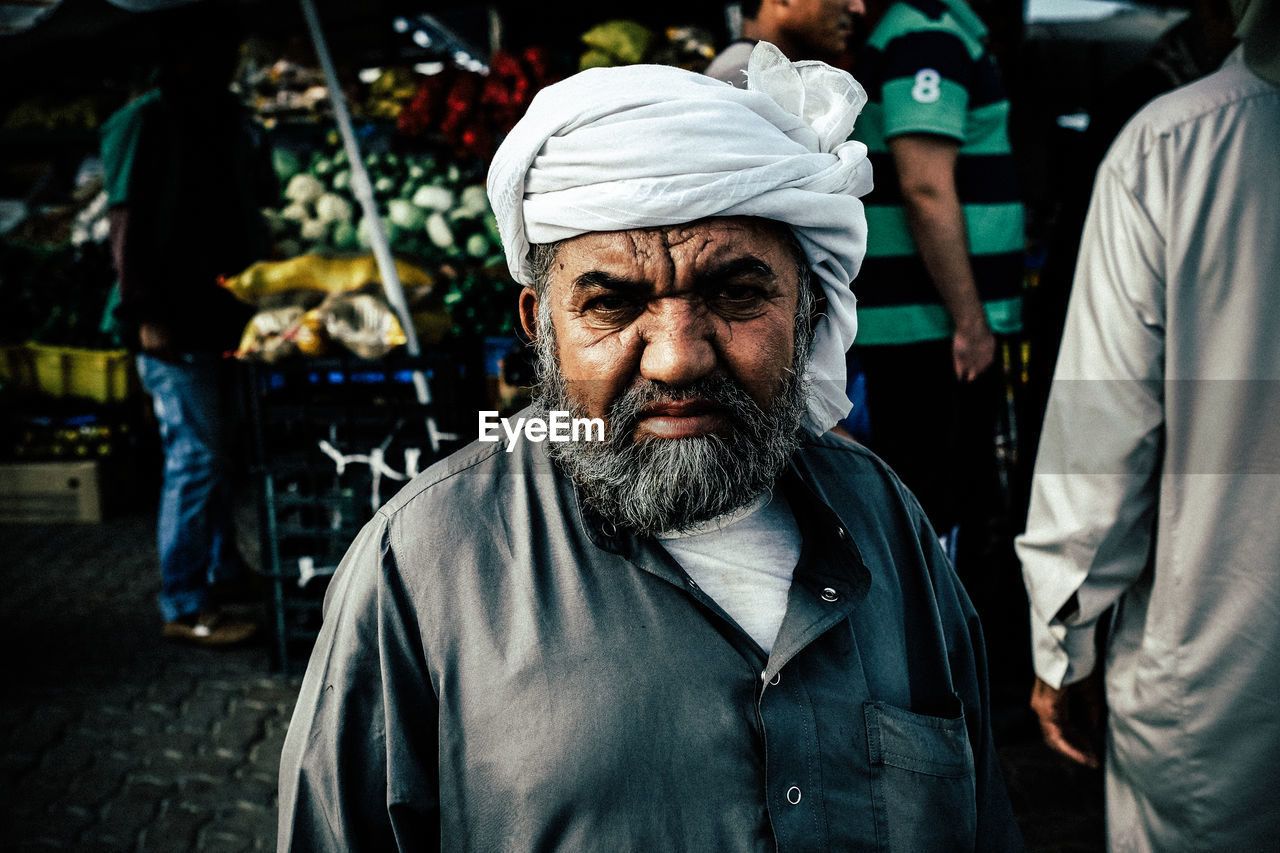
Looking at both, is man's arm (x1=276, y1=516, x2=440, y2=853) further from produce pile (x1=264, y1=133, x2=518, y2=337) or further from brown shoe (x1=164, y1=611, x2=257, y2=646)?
brown shoe (x1=164, y1=611, x2=257, y2=646)

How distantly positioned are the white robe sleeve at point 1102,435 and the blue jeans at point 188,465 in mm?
3245

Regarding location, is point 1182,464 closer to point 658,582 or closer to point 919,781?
point 919,781

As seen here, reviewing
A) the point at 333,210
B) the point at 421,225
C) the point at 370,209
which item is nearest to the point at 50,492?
the point at 333,210

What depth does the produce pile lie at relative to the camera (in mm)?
3471

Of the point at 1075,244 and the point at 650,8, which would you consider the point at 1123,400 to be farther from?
the point at 650,8

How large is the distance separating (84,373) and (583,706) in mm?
5995

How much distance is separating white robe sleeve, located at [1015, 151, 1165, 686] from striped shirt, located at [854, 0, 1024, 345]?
63cm

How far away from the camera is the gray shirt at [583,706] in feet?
3.48

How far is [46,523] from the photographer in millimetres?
5539

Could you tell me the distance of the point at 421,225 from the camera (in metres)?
3.92

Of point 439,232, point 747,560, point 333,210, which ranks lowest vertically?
point 747,560

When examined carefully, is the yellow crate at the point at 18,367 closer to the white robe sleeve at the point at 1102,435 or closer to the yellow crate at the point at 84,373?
the yellow crate at the point at 84,373

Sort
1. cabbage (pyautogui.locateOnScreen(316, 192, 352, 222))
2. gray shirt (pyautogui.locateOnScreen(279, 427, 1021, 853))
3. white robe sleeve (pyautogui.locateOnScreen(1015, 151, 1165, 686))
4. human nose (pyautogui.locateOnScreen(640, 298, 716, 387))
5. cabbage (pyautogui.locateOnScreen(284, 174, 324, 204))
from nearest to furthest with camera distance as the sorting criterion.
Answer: gray shirt (pyautogui.locateOnScreen(279, 427, 1021, 853)) → human nose (pyautogui.locateOnScreen(640, 298, 716, 387)) → white robe sleeve (pyautogui.locateOnScreen(1015, 151, 1165, 686)) → cabbage (pyautogui.locateOnScreen(316, 192, 352, 222)) → cabbage (pyautogui.locateOnScreen(284, 174, 324, 204))

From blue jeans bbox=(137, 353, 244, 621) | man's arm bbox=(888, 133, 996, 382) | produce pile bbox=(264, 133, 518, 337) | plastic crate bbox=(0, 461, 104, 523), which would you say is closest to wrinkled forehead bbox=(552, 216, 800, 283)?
man's arm bbox=(888, 133, 996, 382)
